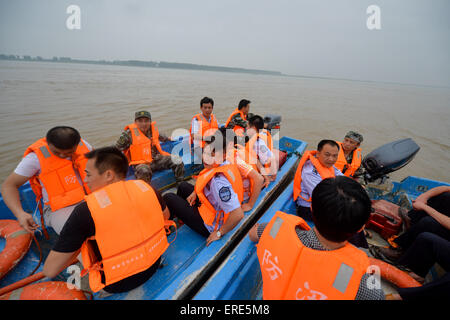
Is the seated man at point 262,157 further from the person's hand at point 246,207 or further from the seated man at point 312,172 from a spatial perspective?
the person's hand at point 246,207

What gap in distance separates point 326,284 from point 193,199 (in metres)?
1.45

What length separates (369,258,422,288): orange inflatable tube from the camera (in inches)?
67.2

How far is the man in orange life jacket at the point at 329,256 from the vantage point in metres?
0.85

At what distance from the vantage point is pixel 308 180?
2223mm

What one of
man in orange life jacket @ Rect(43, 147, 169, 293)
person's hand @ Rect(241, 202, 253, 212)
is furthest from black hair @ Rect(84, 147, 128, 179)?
person's hand @ Rect(241, 202, 253, 212)

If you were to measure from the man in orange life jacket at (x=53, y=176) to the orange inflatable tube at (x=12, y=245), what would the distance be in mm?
200

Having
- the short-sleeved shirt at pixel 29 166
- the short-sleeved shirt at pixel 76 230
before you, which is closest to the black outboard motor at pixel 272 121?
the short-sleeved shirt at pixel 29 166

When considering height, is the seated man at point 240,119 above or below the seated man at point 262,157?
above

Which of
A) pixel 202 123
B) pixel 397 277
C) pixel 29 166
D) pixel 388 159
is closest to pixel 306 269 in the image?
pixel 397 277

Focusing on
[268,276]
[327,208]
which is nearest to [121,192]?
[268,276]

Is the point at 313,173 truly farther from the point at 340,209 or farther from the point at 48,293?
the point at 48,293

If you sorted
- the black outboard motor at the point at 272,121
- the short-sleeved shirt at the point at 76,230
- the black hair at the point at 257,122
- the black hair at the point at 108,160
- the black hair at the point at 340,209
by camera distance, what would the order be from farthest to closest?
1. the black outboard motor at the point at 272,121
2. the black hair at the point at 257,122
3. the black hair at the point at 108,160
4. the short-sleeved shirt at the point at 76,230
5. the black hair at the point at 340,209
